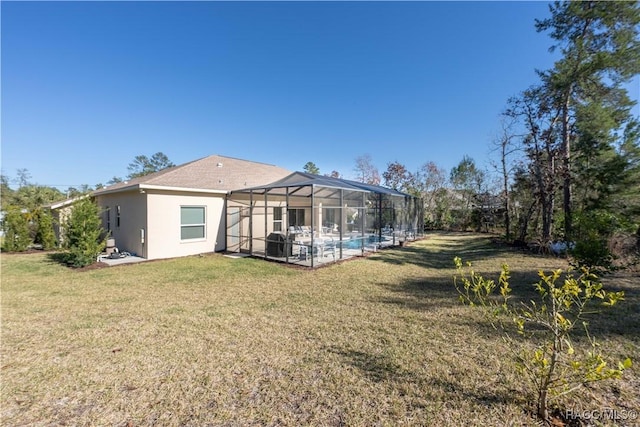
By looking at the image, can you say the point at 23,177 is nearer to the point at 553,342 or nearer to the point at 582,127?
the point at 553,342

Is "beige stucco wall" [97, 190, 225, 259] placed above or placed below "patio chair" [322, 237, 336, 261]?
above

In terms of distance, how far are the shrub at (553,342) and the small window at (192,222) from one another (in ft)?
32.5

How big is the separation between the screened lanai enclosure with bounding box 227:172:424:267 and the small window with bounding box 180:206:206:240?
45.3 inches

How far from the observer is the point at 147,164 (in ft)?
159

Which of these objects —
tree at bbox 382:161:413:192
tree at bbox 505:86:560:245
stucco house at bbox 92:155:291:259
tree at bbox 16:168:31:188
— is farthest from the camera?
tree at bbox 16:168:31:188

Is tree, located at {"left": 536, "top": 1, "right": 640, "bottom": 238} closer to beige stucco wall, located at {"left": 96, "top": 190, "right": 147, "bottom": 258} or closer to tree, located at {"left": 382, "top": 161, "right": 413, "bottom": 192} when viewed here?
tree, located at {"left": 382, "top": 161, "right": 413, "bottom": 192}

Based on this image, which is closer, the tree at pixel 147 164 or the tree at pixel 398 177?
the tree at pixel 398 177

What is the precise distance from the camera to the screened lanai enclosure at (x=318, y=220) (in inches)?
367

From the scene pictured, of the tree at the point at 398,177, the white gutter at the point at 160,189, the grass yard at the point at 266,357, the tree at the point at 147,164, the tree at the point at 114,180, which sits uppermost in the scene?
the tree at the point at 147,164

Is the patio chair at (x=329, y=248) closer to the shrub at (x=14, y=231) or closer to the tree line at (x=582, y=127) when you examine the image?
the tree line at (x=582, y=127)

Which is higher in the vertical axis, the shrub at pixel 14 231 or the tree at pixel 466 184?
the tree at pixel 466 184

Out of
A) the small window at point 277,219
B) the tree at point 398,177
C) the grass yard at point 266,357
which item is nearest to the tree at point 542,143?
the grass yard at point 266,357

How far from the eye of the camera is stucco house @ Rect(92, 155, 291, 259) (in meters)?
9.41

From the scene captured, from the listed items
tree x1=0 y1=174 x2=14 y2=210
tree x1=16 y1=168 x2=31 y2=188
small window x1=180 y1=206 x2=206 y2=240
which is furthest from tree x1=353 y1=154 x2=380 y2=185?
tree x1=16 y1=168 x2=31 y2=188
